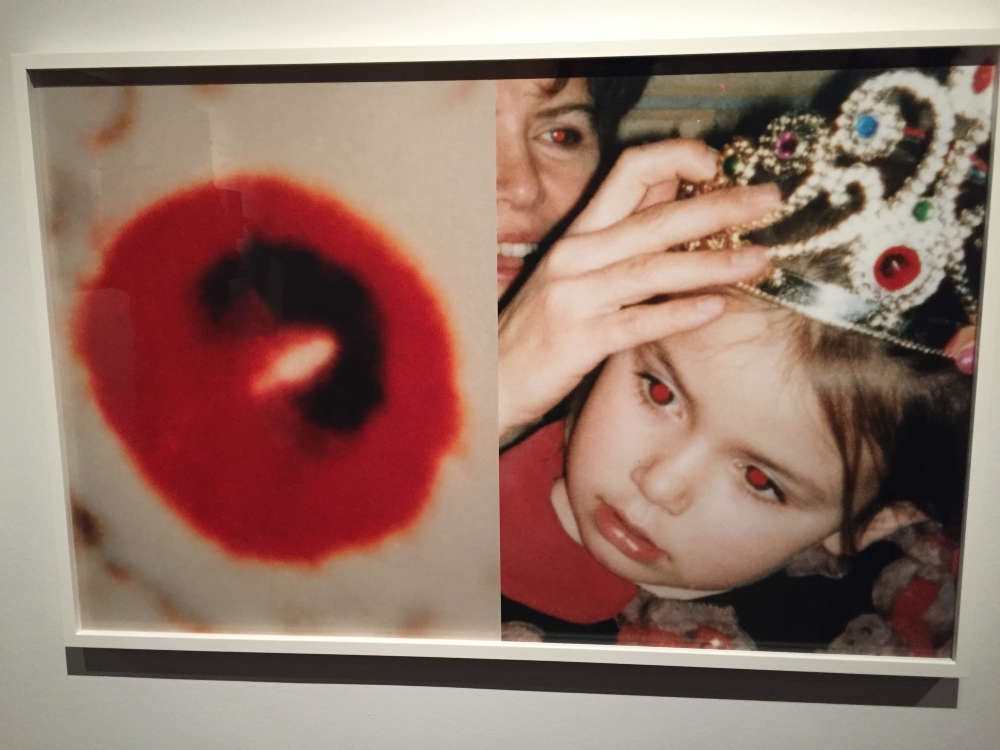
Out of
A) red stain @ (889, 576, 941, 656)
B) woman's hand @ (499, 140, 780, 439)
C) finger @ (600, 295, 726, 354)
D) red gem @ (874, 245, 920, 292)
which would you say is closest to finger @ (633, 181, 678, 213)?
woman's hand @ (499, 140, 780, 439)

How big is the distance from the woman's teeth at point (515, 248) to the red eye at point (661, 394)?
22 centimetres

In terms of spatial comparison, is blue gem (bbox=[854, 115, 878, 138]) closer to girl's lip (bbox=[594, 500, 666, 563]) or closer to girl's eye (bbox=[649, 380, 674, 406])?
girl's eye (bbox=[649, 380, 674, 406])

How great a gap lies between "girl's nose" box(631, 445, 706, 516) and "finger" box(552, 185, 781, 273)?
242 millimetres

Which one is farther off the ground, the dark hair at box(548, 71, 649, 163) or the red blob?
the dark hair at box(548, 71, 649, 163)

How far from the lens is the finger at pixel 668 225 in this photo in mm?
682

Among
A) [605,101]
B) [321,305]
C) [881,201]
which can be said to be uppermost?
[605,101]

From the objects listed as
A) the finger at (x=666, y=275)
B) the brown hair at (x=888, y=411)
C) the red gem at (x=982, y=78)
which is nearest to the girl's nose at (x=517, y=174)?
the finger at (x=666, y=275)

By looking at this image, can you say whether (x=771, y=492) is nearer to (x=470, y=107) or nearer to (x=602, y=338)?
(x=602, y=338)

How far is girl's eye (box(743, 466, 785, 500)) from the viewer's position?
2.35ft

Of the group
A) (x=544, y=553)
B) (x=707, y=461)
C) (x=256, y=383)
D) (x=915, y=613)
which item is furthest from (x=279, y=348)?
(x=915, y=613)

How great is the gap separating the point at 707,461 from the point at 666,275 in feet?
0.73

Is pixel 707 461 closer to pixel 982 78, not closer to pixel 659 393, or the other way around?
pixel 659 393

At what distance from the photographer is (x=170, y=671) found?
0.84 m

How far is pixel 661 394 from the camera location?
0.72 m
